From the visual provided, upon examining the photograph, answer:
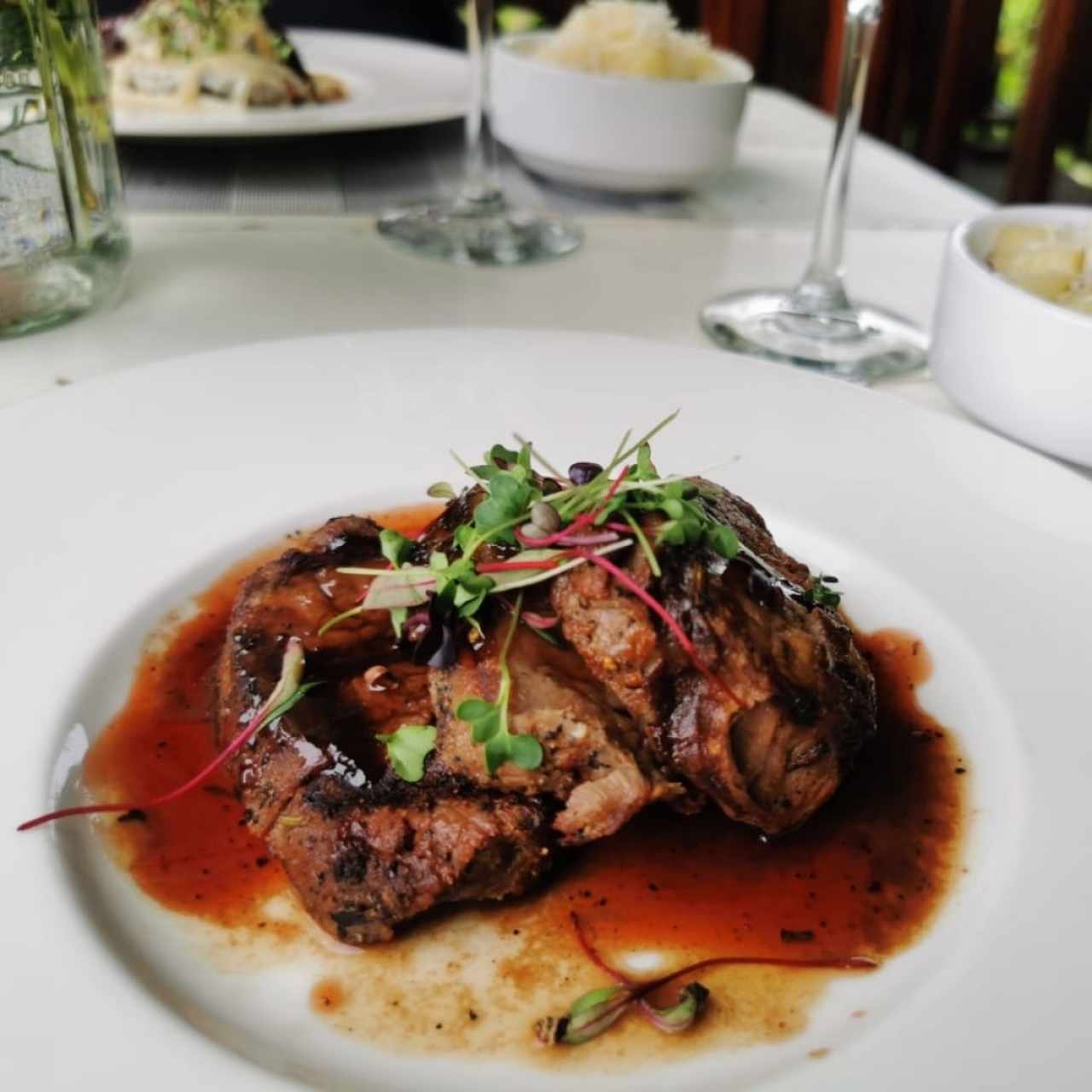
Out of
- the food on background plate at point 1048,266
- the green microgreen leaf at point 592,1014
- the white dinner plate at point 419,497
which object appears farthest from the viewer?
the food on background plate at point 1048,266

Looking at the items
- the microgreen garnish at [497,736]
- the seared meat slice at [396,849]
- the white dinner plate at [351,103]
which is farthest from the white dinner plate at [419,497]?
the white dinner plate at [351,103]

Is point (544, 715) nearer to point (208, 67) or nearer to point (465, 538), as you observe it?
point (465, 538)

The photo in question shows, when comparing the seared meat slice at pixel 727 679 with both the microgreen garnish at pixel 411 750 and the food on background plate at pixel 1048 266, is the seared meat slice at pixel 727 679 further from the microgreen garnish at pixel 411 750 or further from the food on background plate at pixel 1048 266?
the food on background plate at pixel 1048 266

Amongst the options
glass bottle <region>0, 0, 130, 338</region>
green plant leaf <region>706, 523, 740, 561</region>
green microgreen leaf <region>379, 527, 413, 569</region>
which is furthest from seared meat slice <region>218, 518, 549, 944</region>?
glass bottle <region>0, 0, 130, 338</region>

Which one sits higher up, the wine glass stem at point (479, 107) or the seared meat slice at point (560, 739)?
→ the wine glass stem at point (479, 107)

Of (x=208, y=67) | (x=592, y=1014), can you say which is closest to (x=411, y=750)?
(x=592, y=1014)

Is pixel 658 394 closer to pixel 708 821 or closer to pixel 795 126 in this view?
pixel 708 821
